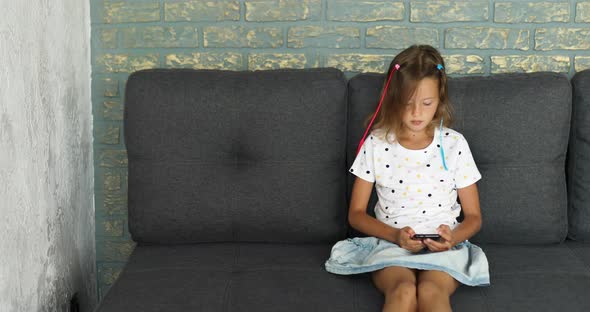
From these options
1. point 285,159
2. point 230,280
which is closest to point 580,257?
point 285,159

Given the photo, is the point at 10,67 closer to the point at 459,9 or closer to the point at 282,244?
the point at 282,244

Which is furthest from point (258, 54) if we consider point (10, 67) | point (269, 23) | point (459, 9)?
point (10, 67)

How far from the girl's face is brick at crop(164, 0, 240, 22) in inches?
29.4

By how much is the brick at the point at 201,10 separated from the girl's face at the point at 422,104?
746mm

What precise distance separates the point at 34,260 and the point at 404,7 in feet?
4.59

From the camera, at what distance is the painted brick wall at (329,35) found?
237 centimetres

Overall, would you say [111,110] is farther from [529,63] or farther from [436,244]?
[529,63]

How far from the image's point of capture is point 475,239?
6.84ft

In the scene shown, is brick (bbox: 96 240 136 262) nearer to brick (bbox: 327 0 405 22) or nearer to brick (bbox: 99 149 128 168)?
brick (bbox: 99 149 128 168)

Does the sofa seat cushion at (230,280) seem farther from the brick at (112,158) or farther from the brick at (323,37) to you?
the brick at (323,37)

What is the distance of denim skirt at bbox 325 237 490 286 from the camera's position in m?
1.80

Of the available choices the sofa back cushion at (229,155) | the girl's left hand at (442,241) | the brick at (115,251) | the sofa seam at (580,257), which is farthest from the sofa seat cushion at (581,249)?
the brick at (115,251)

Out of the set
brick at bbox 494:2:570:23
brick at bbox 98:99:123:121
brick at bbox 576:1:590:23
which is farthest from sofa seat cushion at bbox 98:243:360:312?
brick at bbox 576:1:590:23

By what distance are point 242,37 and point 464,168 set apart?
2.91 feet
